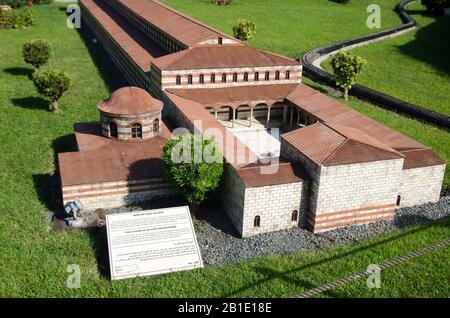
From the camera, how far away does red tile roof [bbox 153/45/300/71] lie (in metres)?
34.6

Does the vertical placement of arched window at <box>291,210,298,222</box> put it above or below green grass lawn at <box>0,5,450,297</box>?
above

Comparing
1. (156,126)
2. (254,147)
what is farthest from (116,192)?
(254,147)

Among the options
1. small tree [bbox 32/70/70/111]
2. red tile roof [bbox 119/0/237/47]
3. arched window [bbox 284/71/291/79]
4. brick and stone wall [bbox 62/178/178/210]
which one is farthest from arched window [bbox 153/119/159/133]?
arched window [bbox 284/71/291/79]

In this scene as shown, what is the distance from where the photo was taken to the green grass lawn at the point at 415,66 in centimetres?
4581

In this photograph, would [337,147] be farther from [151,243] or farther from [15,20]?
[15,20]

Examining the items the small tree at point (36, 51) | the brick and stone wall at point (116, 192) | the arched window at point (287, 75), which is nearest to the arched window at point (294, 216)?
the brick and stone wall at point (116, 192)

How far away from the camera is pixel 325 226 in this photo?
2317cm

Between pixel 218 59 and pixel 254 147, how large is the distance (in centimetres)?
754

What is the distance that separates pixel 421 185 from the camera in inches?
1007

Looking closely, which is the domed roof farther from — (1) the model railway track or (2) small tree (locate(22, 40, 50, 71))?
(1) the model railway track

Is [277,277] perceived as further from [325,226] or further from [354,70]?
[354,70]

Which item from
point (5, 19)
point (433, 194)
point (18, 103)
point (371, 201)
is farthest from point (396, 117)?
point (5, 19)

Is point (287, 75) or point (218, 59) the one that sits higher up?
point (218, 59)

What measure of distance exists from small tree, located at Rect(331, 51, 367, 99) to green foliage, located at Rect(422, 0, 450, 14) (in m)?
58.7
